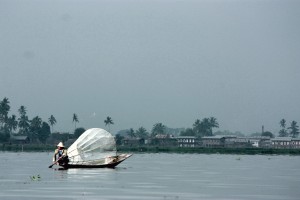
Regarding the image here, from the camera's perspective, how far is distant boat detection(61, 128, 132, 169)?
80188mm

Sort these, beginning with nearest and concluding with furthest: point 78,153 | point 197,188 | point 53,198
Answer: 1. point 53,198
2. point 197,188
3. point 78,153

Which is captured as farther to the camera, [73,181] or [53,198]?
[73,181]

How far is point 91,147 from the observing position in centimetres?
8031

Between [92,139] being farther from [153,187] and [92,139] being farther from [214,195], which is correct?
[214,195]

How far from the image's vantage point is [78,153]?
80062 millimetres

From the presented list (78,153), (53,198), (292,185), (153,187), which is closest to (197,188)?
(153,187)

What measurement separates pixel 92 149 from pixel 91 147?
11.0 inches

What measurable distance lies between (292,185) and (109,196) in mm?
19797

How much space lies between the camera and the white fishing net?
80.2 metres

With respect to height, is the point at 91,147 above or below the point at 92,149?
above

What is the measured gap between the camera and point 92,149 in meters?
80.4

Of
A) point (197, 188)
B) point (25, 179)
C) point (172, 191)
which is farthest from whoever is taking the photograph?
point (25, 179)

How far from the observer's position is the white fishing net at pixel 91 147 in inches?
3157

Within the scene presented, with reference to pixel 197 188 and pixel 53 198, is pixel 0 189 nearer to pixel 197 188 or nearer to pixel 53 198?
pixel 53 198
